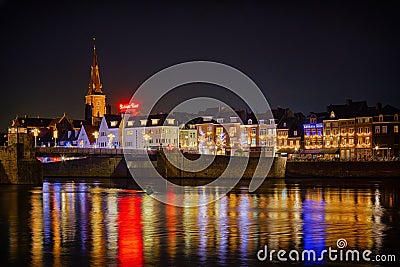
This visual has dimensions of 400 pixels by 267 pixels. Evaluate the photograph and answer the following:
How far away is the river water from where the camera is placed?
2489 cm

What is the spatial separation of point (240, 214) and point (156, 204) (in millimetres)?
9522

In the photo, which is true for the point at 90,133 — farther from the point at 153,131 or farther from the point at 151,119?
the point at 153,131

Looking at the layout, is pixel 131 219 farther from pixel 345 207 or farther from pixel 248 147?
pixel 248 147

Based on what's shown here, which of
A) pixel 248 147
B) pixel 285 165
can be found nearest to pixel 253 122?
pixel 248 147

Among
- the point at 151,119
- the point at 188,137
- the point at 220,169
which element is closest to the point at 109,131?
the point at 151,119

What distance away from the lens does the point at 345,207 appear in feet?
150

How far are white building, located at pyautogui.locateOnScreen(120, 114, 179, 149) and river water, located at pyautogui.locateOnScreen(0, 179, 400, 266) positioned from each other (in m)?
96.1

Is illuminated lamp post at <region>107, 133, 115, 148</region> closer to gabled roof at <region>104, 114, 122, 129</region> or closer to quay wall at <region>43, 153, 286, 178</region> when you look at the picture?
gabled roof at <region>104, 114, 122, 129</region>

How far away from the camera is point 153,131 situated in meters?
151

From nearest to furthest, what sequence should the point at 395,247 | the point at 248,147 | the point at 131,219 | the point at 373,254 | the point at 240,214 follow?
the point at 373,254, the point at 395,247, the point at 131,219, the point at 240,214, the point at 248,147

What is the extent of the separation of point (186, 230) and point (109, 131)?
126 metres

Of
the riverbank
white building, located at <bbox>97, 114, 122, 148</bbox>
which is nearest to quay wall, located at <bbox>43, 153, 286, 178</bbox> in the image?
the riverbank

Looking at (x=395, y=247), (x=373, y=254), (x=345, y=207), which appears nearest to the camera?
(x=373, y=254)

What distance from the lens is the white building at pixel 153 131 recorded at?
14988 cm
